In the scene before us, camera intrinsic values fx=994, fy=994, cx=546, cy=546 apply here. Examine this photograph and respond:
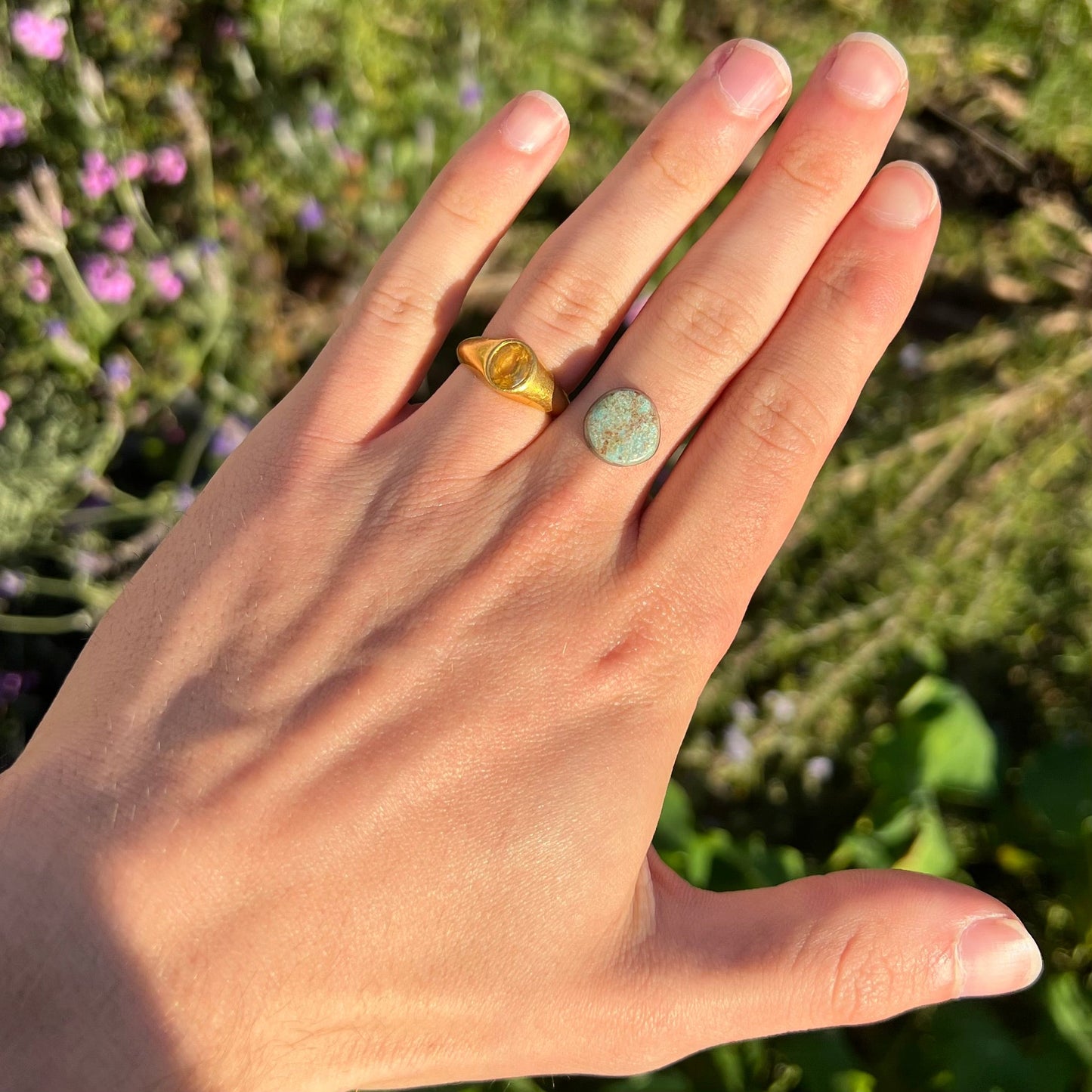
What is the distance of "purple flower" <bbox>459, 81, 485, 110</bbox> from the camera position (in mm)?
3318

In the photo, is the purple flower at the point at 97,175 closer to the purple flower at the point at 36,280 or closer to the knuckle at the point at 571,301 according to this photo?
the purple flower at the point at 36,280

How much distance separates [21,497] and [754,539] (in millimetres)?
2074

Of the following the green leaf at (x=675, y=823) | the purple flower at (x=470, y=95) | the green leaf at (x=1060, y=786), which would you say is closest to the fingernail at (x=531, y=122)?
the purple flower at (x=470, y=95)

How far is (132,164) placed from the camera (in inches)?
123

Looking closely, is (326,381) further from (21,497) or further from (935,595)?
(935,595)

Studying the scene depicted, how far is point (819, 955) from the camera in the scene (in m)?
2.01

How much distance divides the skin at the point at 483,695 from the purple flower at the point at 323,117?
115 centimetres

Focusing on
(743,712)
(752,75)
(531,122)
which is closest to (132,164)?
(531,122)

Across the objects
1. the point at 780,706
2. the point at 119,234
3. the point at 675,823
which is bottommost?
the point at 675,823

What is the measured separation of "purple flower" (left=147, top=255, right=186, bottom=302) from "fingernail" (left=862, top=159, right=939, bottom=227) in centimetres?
211

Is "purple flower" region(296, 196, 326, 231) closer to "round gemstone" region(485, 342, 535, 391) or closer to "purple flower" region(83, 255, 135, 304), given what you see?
"purple flower" region(83, 255, 135, 304)

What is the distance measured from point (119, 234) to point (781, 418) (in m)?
2.16

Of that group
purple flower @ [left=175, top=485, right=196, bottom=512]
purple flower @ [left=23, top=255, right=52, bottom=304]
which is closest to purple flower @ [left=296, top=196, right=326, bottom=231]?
purple flower @ [left=23, top=255, right=52, bottom=304]

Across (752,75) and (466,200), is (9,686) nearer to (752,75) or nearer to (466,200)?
(466,200)
